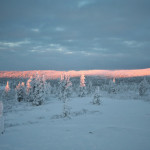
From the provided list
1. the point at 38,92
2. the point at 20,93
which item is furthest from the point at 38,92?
the point at 20,93

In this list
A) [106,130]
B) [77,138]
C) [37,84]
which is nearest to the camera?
[77,138]

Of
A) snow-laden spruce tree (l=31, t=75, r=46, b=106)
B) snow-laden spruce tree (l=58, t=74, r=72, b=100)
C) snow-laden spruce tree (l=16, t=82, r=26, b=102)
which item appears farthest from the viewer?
snow-laden spruce tree (l=16, t=82, r=26, b=102)

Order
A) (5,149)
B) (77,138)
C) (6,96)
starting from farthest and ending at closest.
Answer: (6,96) → (77,138) → (5,149)

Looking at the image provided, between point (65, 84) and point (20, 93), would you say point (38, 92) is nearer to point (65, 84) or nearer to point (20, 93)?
point (65, 84)

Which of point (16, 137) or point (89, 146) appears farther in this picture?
point (16, 137)

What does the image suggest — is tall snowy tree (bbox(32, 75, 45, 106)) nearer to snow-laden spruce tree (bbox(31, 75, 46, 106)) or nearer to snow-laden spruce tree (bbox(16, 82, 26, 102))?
snow-laden spruce tree (bbox(31, 75, 46, 106))

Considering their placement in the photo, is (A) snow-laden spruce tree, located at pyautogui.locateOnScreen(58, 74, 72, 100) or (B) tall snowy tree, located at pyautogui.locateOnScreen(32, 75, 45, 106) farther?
(A) snow-laden spruce tree, located at pyautogui.locateOnScreen(58, 74, 72, 100)

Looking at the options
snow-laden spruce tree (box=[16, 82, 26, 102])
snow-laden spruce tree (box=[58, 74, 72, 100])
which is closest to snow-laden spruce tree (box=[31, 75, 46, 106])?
snow-laden spruce tree (box=[58, 74, 72, 100])

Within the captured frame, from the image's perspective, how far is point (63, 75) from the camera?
46.1 meters

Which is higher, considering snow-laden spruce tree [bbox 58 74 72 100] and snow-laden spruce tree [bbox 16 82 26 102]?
snow-laden spruce tree [bbox 58 74 72 100]

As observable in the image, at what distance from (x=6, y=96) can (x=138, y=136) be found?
70460mm

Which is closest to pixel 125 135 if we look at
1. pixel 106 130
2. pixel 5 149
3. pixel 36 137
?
pixel 106 130

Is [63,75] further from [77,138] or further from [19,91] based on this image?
[77,138]

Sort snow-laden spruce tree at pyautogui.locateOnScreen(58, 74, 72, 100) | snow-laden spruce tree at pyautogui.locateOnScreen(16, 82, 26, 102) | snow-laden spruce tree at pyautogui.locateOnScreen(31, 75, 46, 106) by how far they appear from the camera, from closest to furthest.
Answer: snow-laden spruce tree at pyautogui.locateOnScreen(31, 75, 46, 106), snow-laden spruce tree at pyautogui.locateOnScreen(58, 74, 72, 100), snow-laden spruce tree at pyautogui.locateOnScreen(16, 82, 26, 102)
